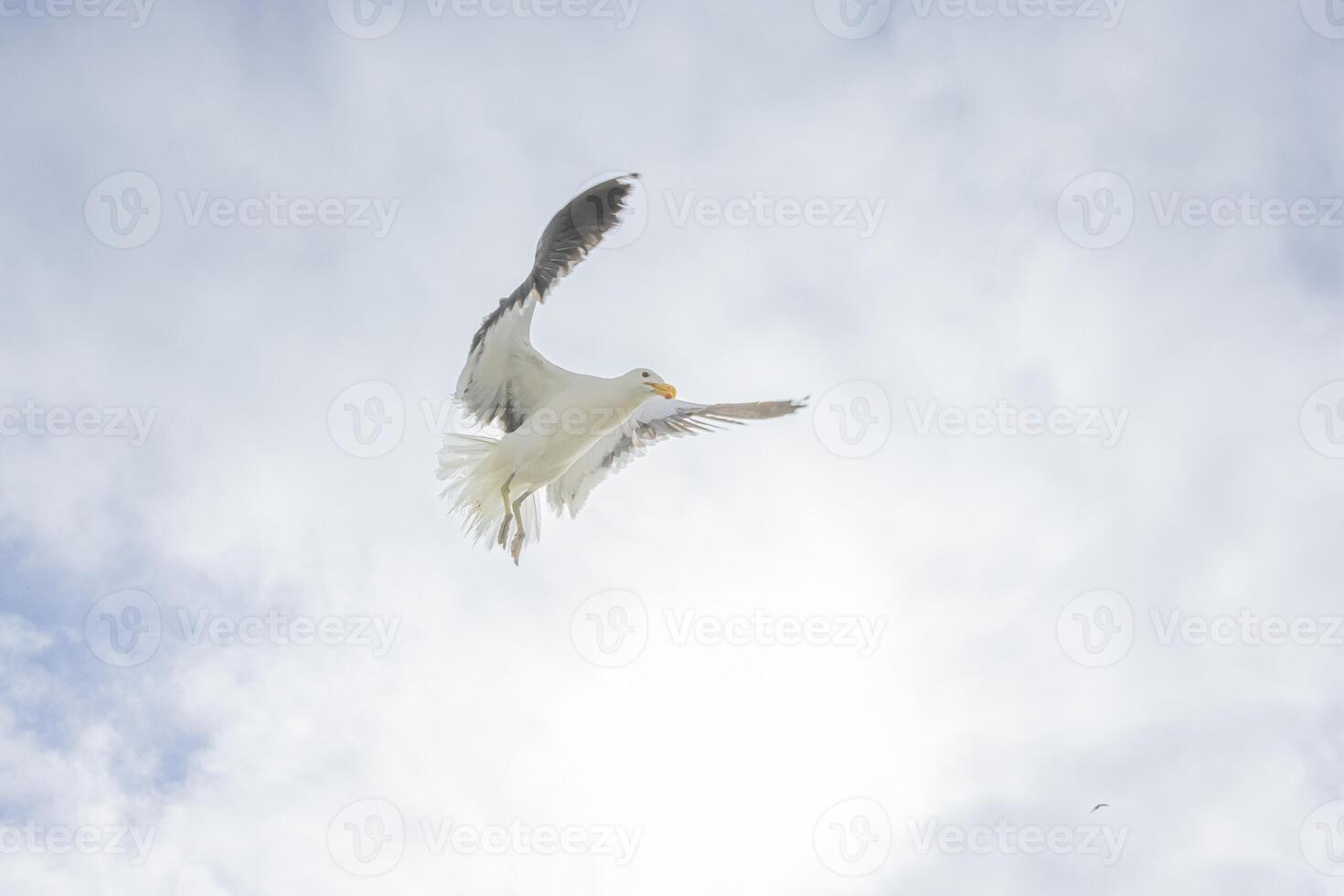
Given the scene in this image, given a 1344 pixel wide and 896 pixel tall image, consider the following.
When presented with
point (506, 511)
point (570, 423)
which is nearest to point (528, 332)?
point (570, 423)

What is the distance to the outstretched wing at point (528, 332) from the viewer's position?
10.5 metres

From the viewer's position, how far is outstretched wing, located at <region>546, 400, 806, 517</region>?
45.2ft

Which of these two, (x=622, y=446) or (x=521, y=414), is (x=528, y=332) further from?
(x=622, y=446)

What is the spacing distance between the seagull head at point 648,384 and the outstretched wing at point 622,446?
1810mm

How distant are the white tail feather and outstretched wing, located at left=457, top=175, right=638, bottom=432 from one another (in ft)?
1.61

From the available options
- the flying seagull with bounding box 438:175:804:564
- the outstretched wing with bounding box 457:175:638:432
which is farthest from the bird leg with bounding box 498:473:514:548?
the outstretched wing with bounding box 457:175:638:432

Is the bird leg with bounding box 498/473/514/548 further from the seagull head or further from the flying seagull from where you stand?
the seagull head

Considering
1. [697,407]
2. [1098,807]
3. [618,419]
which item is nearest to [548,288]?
[618,419]

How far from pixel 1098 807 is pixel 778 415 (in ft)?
21.5

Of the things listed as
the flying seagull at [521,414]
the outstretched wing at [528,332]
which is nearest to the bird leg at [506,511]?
the flying seagull at [521,414]

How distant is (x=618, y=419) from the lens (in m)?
12.0

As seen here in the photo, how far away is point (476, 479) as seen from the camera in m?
12.4

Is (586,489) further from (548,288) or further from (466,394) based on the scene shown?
(548,288)

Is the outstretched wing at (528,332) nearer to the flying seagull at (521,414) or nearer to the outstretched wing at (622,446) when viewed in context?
the flying seagull at (521,414)
